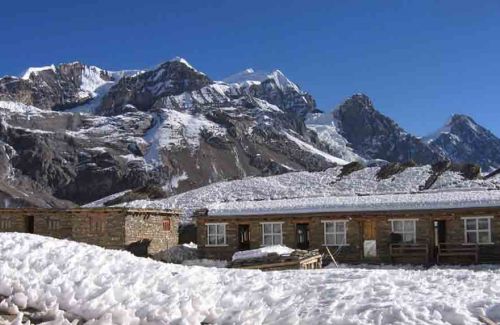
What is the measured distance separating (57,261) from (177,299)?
2.76m

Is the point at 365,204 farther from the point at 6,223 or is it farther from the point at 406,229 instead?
the point at 6,223

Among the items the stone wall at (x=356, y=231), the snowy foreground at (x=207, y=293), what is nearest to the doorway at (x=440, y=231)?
the stone wall at (x=356, y=231)

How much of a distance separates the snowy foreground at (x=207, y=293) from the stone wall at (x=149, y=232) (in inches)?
861

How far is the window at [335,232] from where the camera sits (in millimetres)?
31527

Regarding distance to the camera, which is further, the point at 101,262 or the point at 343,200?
the point at 343,200

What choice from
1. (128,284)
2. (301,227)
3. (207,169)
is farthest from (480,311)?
(207,169)

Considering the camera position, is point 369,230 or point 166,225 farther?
point 166,225

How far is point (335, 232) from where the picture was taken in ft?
104

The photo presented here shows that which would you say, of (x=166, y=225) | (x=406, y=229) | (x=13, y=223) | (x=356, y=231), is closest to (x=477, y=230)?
(x=406, y=229)

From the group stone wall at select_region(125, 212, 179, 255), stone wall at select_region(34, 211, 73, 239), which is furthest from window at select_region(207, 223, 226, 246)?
stone wall at select_region(34, 211, 73, 239)

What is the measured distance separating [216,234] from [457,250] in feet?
41.7

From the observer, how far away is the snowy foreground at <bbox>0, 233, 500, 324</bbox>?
988 cm

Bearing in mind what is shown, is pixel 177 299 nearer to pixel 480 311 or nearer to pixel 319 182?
pixel 480 311

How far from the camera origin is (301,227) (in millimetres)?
38344
